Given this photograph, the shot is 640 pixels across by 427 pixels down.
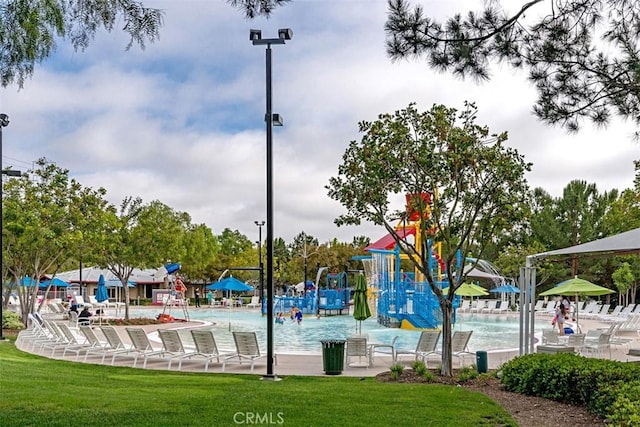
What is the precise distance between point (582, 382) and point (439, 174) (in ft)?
16.8

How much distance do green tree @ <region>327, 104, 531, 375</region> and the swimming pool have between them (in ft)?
17.8

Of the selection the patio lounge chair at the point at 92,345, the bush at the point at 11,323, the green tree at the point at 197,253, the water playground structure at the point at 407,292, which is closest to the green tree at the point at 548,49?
the patio lounge chair at the point at 92,345

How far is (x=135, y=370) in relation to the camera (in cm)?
1388

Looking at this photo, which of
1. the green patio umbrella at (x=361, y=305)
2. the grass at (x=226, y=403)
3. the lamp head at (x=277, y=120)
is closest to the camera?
the grass at (x=226, y=403)

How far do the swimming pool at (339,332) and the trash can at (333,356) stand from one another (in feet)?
12.7

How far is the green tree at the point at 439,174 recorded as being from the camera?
1300 centimetres

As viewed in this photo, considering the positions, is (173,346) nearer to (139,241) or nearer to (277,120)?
(277,120)

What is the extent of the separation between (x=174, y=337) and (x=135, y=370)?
130cm

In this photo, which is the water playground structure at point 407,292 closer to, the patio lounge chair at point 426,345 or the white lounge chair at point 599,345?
the white lounge chair at point 599,345

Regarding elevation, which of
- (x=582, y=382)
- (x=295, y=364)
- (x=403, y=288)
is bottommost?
(x=295, y=364)

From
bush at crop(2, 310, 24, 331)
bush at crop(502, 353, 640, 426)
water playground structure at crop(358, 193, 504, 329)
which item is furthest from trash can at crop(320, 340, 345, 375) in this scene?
bush at crop(2, 310, 24, 331)

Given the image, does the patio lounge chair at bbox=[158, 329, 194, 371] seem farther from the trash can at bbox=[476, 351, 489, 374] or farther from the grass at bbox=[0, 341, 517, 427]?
the trash can at bbox=[476, 351, 489, 374]

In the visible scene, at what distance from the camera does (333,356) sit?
1345cm

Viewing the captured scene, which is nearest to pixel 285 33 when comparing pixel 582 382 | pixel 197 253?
pixel 582 382
